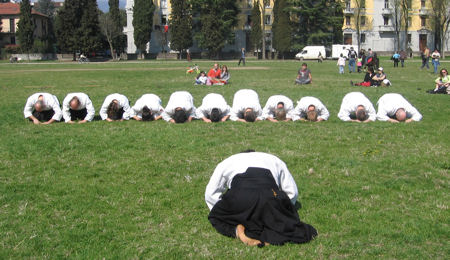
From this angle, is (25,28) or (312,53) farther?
(25,28)

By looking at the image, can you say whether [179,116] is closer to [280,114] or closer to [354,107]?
[280,114]

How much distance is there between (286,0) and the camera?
78.4 m

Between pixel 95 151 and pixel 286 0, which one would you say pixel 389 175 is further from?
pixel 286 0

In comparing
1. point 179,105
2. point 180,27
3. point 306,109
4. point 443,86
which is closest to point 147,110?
point 179,105

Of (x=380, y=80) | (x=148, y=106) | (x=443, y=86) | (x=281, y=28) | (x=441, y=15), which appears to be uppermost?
(x=441, y=15)

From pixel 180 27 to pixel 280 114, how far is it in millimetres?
67865

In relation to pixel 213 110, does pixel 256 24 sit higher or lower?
higher

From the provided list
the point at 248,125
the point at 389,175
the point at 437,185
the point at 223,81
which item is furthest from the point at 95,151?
the point at 223,81

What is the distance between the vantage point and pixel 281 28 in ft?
255

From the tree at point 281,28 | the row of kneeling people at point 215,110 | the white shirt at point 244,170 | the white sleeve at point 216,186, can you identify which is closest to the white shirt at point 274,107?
the row of kneeling people at point 215,110

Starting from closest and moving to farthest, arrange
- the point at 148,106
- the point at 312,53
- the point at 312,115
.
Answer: the point at 312,115 → the point at 148,106 → the point at 312,53

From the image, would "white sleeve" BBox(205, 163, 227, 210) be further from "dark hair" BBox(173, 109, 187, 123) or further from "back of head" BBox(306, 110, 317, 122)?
"back of head" BBox(306, 110, 317, 122)

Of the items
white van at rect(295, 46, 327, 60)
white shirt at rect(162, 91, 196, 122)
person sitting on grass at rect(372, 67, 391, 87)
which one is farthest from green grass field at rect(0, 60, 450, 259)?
white van at rect(295, 46, 327, 60)

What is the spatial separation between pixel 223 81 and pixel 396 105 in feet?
43.6
